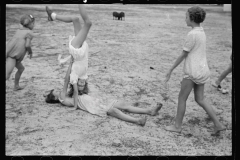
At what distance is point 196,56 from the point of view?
325 centimetres

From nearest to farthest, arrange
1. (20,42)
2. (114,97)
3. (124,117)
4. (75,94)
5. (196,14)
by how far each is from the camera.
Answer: (196,14), (124,117), (75,94), (20,42), (114,97)

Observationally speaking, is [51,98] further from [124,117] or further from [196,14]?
[196,14]

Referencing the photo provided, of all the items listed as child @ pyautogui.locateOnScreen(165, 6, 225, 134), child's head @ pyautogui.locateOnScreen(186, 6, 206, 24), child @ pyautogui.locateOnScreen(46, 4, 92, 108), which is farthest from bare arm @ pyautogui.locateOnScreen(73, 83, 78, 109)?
child's head @ pyautogui.locateOnScreen(186, 6, 206, 24)

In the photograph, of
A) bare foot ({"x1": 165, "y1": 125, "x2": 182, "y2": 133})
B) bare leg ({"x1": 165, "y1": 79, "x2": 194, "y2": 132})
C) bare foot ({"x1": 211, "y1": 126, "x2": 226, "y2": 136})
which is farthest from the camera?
bare foot ({"x1": 165, "y1": 125, "x2": 182, "y2": 133})

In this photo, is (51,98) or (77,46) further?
(51,98)

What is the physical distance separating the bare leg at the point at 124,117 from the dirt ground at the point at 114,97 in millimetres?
62

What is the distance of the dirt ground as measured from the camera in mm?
3160

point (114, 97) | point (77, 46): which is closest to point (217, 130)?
point (114, 97)

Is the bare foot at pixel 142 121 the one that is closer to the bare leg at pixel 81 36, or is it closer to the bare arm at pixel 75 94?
the bare arm at pixel 75 94

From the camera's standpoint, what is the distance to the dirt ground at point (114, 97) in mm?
3160

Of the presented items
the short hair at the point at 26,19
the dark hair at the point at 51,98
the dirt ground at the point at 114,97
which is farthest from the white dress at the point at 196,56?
the short hair at the point at 26,19

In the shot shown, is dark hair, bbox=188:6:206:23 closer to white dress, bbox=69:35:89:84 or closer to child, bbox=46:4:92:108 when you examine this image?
child, bbox=46:4:92:108

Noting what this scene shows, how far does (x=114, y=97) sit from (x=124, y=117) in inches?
36.1

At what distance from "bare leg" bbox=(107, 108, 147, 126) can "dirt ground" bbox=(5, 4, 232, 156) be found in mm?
62
